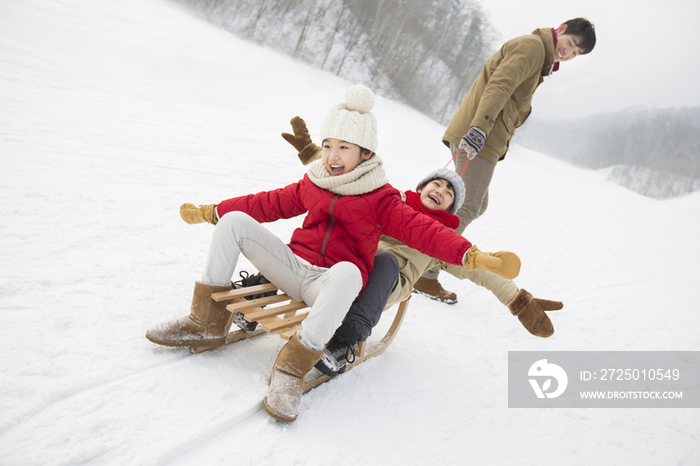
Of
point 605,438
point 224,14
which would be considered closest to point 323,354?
point 605,438

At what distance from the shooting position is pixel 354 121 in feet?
6.17

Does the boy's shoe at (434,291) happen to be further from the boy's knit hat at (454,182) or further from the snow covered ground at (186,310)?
the boy's knit hat at (454,182)

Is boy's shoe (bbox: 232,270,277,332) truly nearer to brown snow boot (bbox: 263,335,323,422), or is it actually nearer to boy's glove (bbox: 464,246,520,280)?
brown snow boot (bbox: 263,335,323,422)

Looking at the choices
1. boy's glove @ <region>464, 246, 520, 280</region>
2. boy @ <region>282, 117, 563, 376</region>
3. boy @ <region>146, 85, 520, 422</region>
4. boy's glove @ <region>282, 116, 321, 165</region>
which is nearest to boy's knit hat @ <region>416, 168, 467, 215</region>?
boy @ <region>282, 117, 563, 376</region>

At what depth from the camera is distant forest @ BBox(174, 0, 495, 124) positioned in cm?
1808

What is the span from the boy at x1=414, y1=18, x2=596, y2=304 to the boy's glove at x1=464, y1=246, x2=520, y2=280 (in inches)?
48.9

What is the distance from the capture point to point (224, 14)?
18.1m

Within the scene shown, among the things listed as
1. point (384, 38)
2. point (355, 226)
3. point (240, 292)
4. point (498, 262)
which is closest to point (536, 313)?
point (498, 262)

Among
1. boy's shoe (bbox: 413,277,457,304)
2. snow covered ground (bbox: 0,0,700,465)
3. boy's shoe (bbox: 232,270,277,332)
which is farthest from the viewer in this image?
boy's shoe (bbox: 413,277,457,304)

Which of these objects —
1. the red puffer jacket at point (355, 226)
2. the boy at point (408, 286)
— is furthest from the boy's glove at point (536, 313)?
the red puffer jacket at point (355, 226)

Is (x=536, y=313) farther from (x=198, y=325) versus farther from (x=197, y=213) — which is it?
(x=197, y=213)

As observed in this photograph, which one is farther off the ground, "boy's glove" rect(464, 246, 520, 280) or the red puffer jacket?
"boy's glove" rect(464, 246, 520, 280)

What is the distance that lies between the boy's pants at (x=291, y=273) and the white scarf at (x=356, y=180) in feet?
1.16

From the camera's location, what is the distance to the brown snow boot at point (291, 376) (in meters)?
1.47
